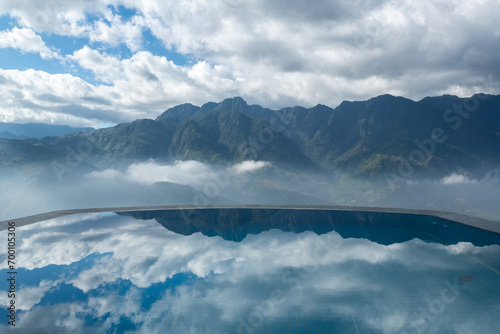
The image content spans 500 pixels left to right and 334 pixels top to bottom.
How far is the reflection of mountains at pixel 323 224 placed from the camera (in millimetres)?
26031

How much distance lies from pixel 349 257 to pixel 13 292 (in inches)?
793

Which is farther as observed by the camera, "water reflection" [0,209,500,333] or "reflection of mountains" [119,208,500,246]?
"reflection of mountains" [119,208,500,246]

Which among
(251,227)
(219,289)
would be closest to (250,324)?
(219,289)

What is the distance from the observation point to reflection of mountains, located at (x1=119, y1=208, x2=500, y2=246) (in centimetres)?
2603

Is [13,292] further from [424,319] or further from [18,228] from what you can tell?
[424,319]

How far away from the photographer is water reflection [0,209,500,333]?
1293 centimetres

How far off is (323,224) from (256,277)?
1450 cm

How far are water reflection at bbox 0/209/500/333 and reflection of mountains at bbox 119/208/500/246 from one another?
7.8 inches

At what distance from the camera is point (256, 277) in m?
17.5

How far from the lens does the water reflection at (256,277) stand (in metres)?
12.9

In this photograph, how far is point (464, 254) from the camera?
21547 mm

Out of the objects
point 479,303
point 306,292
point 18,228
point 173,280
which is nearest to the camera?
point 479,303

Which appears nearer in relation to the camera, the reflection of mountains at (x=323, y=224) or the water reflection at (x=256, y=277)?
the water reflection at (x=256, y=277)

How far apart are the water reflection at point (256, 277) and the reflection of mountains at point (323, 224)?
0.20 metres
